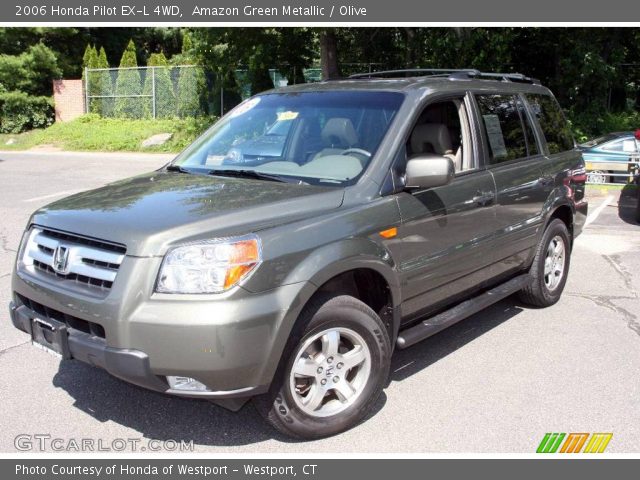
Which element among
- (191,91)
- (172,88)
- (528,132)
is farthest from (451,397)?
(172,88)

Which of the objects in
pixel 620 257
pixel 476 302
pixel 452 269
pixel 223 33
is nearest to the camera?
pixel 452 269

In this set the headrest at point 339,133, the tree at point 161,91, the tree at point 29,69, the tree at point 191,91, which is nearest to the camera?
the headrest at point 339,133

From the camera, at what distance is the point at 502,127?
16.9ft

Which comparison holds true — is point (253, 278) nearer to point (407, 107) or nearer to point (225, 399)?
point (225, 399)

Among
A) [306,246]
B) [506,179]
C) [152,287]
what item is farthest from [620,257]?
[152,287]

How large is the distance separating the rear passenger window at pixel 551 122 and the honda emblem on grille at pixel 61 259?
4094mm

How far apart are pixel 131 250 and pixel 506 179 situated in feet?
9.99

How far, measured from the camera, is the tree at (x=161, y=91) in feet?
87.0

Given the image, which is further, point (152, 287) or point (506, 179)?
point (506, 179)

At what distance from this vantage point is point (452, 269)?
14.6 feet

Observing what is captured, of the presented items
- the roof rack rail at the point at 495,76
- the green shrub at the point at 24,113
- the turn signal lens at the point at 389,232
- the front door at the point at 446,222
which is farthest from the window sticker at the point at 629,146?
the green shrub at the point at 24,113

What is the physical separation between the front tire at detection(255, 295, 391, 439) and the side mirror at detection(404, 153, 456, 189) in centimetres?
81

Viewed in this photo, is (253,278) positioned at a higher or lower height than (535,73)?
lower

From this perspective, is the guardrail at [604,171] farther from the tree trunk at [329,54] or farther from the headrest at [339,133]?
the headrest at [339,133]
